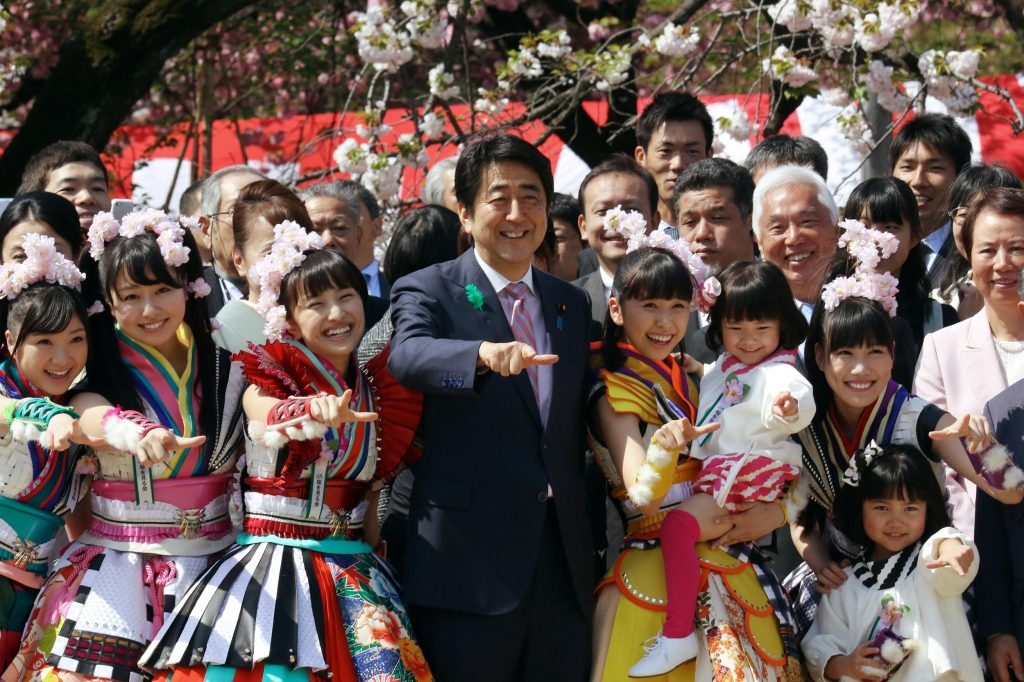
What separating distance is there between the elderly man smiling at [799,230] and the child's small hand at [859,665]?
1.16m

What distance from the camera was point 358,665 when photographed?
2986 millimetres

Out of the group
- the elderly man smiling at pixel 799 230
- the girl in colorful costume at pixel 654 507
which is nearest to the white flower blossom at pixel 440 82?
the elderly man smiling at pixel 799 230

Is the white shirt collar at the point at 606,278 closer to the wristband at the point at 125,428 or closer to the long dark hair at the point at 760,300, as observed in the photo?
the long dark hair at the point at 760,300

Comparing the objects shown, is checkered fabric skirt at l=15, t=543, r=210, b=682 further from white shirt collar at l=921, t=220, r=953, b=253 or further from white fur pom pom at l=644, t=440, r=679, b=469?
white shirt collar at l=921, t=220, r=953, b=253

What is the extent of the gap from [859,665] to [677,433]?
2.64 ft

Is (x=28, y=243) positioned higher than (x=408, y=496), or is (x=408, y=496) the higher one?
(x=28, y=243)

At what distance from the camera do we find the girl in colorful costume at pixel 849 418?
3.29 m

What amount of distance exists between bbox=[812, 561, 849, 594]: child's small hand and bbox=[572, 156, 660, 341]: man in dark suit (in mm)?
1196

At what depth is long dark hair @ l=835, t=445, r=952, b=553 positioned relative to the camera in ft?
10.6

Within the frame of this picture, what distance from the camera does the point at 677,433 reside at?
117 inches

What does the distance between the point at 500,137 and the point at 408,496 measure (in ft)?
3.42

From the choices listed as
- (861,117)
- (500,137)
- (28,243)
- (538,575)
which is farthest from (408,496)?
(861,117)

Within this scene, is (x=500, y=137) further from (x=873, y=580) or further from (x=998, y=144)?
(x=998, y=144)

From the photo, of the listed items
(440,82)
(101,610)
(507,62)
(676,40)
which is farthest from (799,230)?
(507,62)
